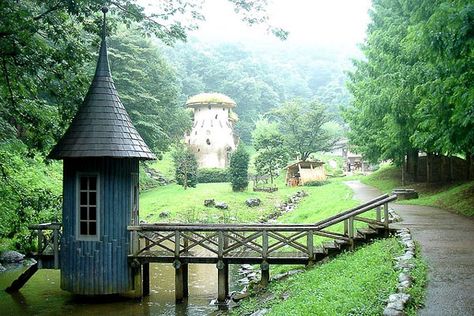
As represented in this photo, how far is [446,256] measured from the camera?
10.8 meters

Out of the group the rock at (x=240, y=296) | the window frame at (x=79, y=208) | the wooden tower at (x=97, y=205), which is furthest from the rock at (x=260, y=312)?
the window frame at (x=79, y=208)

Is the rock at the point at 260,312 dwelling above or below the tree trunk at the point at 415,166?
below

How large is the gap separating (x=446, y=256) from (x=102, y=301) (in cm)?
887

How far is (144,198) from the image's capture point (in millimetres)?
38844

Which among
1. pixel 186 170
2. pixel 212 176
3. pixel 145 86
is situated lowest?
pixel 212 176

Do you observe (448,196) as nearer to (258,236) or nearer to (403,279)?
(258,236)

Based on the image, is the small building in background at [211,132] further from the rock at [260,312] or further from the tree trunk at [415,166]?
the rock at [260,312]

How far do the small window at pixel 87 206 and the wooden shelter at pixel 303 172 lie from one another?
3290 cm

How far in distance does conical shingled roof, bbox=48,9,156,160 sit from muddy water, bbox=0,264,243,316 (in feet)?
13.0

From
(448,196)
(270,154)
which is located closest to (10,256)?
(448,196)

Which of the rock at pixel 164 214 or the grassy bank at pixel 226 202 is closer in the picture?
the grassy bank at pixel 226 202

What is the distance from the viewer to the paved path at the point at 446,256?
25.2 ft

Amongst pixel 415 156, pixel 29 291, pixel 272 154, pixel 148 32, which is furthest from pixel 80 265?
pixel 272 154

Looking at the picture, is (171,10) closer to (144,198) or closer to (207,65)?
(144,198)
